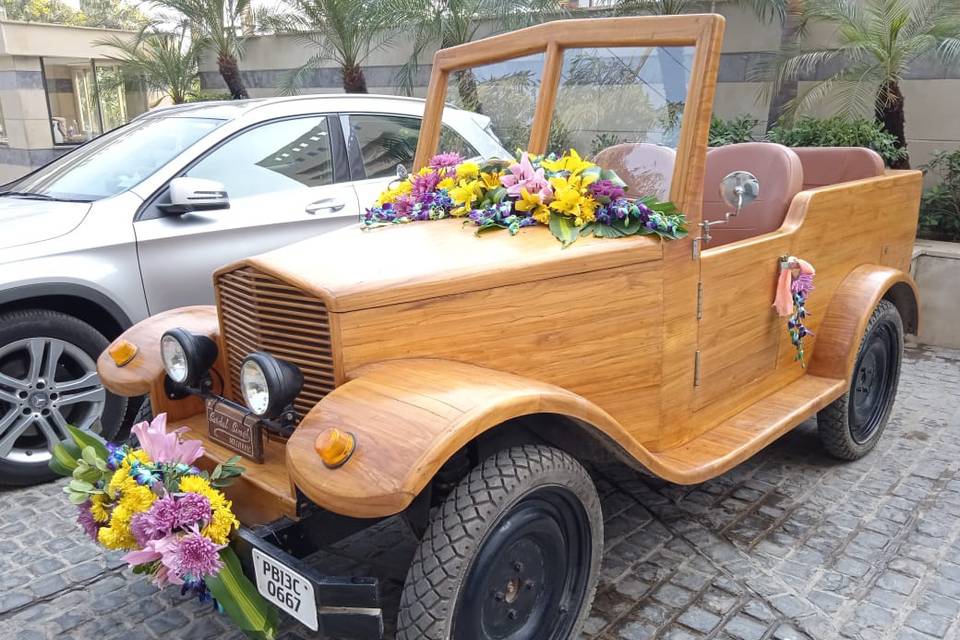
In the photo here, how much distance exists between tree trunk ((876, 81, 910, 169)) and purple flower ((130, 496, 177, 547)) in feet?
25.2

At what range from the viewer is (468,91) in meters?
3.63

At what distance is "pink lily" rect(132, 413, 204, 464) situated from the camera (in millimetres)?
2305

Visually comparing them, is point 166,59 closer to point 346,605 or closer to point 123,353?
point 123,353

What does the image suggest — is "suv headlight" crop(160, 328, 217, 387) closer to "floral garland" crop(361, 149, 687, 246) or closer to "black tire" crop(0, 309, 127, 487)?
"floral garland" crop(361, 149, 687, 246)

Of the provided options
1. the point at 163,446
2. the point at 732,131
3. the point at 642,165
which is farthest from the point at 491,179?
the point at 732,131

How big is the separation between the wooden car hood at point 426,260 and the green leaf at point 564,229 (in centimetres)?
2

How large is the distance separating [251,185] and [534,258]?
2669 millimetres

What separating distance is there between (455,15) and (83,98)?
10101 mm

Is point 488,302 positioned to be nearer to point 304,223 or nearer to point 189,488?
point 189,488

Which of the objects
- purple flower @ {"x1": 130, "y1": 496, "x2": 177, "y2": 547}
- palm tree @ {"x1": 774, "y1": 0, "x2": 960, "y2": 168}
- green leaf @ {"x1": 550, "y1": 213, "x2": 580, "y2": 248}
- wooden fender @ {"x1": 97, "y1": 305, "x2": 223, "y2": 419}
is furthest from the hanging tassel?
palm tree @ {"x1": 774, "y1": 0, "x2": 960, "y2": 168}

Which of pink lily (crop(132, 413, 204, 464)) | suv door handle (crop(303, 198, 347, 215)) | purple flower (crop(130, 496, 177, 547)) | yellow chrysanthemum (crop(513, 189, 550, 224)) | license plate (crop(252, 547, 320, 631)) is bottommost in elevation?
license plate (crop(252, 547, 320, 631))

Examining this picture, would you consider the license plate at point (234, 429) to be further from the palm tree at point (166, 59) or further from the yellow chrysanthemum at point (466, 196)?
the palm tree at point (166, 59)

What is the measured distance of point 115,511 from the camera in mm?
2207

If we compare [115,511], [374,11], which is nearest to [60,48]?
[374,11]
